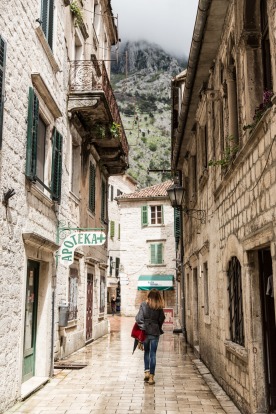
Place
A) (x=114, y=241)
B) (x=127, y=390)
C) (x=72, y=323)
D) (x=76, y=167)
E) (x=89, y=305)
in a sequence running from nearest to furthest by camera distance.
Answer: (x=127, y=390)
(x=72, y=323)
(x=76, y=167)
(x=89, y=305)
(x=114, y=241)

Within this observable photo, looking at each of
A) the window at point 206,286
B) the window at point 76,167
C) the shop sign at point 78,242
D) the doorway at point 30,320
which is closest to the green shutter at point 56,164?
the shop sign at point 78,242

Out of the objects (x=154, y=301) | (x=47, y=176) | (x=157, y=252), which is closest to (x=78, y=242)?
(x=47, y=176)

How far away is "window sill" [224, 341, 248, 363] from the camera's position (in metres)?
6.07

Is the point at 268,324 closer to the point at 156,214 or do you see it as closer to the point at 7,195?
the point at 7,195

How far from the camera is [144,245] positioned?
33938mm

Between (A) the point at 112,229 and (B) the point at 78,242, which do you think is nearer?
(B) the point at 78,242

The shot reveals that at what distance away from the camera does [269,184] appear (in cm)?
490

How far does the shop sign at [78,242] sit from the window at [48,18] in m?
4.20

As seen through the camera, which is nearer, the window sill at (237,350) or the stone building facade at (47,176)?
the window sill at (237,350)

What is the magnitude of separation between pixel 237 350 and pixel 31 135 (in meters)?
4.82

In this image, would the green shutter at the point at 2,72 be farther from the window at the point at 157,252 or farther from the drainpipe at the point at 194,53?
the window at the point at 157,252

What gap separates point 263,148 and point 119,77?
320ft

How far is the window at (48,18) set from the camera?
29.3 feet

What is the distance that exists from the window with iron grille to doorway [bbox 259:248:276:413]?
986mm
